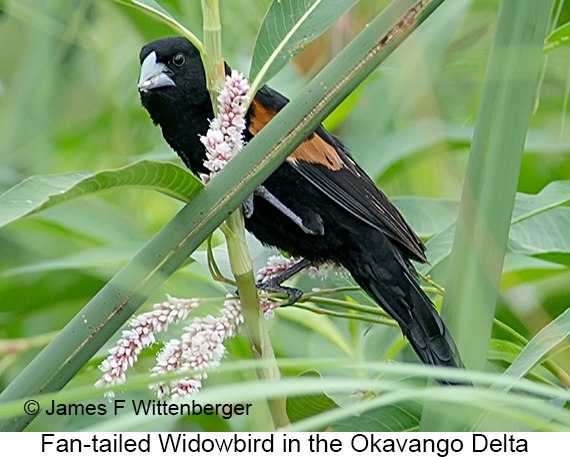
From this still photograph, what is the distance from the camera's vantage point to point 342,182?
1269mm

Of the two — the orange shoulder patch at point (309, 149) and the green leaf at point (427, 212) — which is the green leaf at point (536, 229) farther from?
the orange shoulder patch at point (309, 149)

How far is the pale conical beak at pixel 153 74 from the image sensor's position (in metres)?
1.28

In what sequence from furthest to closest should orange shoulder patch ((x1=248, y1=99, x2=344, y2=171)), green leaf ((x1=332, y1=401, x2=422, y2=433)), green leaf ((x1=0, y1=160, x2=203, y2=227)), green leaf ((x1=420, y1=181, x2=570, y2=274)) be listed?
1. orange shoulder patch ((x1=248, y1=99, x2=344, y2=171))
2. green leaf ((x1=420, y1=181, x2=570, y2=274))
3. green leaf ((x1=332, y1=401, x2=422, y2=433))
4. green leaf ((x1=0, y1=160, x2=203, y2=227))

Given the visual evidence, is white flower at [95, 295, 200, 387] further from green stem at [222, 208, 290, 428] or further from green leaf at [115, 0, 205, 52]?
green leaf at [115, 0, 205, 52]

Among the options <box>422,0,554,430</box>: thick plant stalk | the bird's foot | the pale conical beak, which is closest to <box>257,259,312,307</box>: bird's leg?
the bird's foot

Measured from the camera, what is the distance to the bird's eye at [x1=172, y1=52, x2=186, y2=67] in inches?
53.0

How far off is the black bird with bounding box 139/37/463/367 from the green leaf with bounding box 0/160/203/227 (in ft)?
2.00

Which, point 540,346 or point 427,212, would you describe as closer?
point 540,346

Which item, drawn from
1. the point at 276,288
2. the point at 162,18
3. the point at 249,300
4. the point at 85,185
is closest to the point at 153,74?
the point at 276,288

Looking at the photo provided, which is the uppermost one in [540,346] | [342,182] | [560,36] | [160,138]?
[160,138]

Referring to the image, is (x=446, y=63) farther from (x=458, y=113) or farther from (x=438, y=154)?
(x=438, y=154)

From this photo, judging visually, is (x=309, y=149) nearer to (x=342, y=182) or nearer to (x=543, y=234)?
(x=342, y=182)

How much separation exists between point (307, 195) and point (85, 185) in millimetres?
840

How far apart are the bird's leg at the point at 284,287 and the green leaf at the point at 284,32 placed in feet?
0.98
